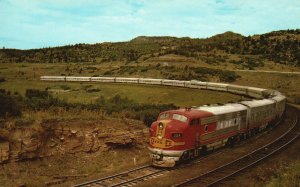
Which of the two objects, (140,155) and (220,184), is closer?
(220,184)

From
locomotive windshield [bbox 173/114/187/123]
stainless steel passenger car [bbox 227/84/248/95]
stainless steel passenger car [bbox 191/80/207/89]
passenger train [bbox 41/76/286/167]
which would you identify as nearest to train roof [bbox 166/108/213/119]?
passenger train [bbox 41/76/286/167]

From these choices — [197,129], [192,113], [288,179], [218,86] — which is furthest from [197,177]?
[218,86]

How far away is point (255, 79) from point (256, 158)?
49358 millimetres

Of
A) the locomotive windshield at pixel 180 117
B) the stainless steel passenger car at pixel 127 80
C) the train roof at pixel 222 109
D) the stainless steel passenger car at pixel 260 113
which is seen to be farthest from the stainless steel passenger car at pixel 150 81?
the locomotive windshield at pixel 180 117

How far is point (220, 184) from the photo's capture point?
59.8ft

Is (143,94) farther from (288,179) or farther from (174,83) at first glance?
(288,179)

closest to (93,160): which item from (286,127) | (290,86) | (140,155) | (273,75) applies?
(140,155)

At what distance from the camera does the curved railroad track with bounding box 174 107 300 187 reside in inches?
733

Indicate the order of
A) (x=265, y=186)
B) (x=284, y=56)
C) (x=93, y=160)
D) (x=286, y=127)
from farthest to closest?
(x=284, y=56) < (x=286, y=127) < (x=93, y=160) < (x=265, y=186)

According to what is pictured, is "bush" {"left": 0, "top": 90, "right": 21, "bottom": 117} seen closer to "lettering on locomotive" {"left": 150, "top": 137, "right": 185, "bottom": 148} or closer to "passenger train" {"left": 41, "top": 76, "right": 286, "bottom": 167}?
"passenger train" {"left": 41, "top": 76, "right": 286, "bottom": 167}

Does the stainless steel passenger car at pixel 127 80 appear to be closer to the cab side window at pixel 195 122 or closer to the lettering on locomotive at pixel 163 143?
the cab side window at pixel 195 122

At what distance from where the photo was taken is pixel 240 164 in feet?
73.6

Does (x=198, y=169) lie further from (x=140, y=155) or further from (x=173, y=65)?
(x=173, y=65)

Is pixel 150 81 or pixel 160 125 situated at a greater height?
pixel 150 81
